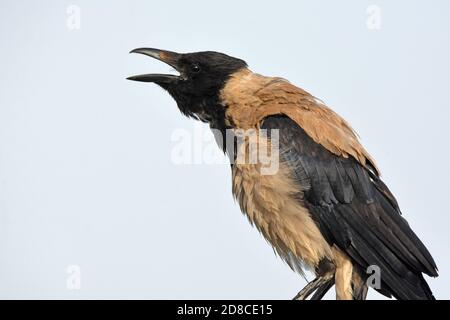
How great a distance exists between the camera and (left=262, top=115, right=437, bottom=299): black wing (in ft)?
22.6

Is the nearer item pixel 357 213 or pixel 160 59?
pixel 357 213

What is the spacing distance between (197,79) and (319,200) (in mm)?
2003

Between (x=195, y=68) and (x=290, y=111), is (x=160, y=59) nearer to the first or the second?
(x=195, y=68)

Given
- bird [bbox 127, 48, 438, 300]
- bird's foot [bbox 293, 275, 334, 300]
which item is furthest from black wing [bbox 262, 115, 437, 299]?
bird's foot [bbox 293, 275, 334, 300]

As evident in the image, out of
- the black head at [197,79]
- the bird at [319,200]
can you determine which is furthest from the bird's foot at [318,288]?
the black head at [197,79]

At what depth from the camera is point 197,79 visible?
8117 millimetres

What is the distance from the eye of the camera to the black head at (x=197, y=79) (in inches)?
316

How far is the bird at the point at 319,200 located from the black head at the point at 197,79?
37 centimetres

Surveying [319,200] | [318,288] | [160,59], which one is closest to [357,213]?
[319,200]

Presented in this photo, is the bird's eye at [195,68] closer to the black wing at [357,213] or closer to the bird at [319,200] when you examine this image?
the bird at [319,200]
